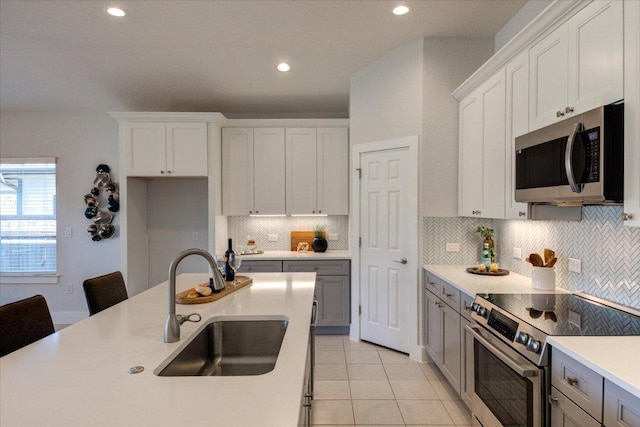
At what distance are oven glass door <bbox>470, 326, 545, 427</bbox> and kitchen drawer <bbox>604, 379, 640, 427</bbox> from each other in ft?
1.13

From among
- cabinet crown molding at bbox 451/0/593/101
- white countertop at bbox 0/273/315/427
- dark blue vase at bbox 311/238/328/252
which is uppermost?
cabinet crown molding at bbox 451/0/593/101

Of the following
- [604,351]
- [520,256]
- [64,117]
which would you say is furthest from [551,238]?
[64,117]

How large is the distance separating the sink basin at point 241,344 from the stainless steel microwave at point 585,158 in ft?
4.89

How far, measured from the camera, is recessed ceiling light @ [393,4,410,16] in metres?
2.81

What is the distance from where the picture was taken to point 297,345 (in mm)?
1422

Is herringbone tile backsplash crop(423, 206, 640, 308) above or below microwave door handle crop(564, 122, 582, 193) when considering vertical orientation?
below

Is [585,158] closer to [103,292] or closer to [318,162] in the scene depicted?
[103,292]

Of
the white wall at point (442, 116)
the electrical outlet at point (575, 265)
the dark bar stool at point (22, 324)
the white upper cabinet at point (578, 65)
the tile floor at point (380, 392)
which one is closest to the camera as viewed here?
the dark bar stool at point (22, 324)

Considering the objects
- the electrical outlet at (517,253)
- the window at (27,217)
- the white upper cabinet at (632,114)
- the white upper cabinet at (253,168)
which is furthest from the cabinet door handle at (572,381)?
the window at (27,217)

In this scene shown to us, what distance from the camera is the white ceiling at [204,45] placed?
9.23 feet

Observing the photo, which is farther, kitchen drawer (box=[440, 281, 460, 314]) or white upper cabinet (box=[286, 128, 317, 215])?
white upper cabinet (box=[286, 128, 317, 215])

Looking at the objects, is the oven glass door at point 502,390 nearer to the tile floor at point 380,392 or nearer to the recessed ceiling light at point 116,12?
the tile floor at point 380,392

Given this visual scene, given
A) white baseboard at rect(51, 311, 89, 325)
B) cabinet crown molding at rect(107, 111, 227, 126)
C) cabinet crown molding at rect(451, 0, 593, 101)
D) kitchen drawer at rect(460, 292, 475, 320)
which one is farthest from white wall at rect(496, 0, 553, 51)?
white baseboard at rect(51, 311, 89, 325)

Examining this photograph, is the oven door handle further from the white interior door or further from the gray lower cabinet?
the gray lower cabinet
